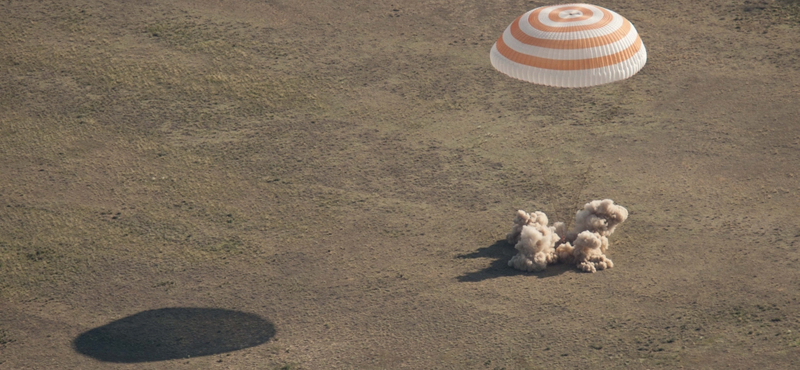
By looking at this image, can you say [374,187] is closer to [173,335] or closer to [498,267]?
[498,267]

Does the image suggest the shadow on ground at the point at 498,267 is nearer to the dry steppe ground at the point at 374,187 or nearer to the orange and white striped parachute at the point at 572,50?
the dry steppe ground at the point at 374,187

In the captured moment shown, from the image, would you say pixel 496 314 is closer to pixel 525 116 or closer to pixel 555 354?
pixel 555 354

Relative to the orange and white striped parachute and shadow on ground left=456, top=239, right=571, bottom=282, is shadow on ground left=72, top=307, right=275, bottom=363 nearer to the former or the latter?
shadow on ground left=456, top=239, right=571, bottom=282

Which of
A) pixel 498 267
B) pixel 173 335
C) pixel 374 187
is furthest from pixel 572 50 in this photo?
pixel 173 335

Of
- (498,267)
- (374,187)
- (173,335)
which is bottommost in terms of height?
(498,267)

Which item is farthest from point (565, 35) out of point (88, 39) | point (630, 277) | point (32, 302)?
point (88, 39)

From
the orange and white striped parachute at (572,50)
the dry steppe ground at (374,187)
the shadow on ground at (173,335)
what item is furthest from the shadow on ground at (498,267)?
the shadow on ground at (173,335)
